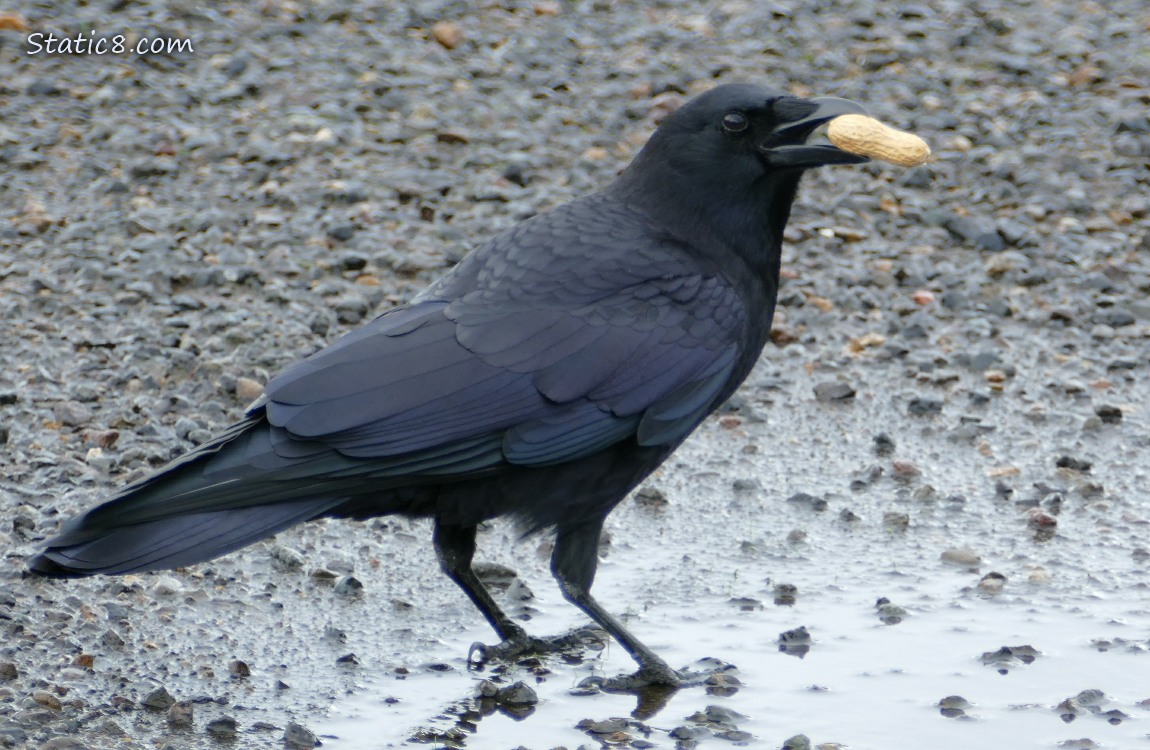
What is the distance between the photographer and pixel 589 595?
4.75 metres

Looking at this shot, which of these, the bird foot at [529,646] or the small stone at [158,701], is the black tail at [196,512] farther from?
the bird foot at [529,646]

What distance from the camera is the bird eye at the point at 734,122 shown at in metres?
4.82

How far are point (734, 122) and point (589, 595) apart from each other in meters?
1.47

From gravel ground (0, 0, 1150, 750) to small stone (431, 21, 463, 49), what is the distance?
2 centimetres

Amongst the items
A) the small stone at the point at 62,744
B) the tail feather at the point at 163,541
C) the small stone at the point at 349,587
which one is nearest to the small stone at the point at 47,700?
the small stone at the point at 62,744

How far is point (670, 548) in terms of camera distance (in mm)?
5473

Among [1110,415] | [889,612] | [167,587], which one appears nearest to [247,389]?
[167,587]

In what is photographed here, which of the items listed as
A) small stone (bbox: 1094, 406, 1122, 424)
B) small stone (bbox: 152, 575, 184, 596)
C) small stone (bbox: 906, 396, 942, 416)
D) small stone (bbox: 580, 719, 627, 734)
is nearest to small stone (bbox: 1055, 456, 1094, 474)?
small stone (bbox: 1094, 406, 1122, 424)

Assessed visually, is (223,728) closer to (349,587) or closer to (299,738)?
(299,738)

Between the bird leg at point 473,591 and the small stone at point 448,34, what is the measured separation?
5.23 meters

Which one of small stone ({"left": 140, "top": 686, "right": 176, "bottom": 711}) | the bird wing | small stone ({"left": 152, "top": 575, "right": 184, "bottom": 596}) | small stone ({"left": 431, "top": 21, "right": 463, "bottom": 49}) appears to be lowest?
small stone ({"left": 140, "top": 686, "right": 176, "bottom": 711})

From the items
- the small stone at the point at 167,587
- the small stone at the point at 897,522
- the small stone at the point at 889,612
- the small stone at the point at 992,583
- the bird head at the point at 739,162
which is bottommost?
the small stone at the point at 167,587

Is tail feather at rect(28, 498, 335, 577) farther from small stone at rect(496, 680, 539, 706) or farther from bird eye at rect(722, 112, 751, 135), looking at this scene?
bird eye at rect(722, 112, 751, 135)

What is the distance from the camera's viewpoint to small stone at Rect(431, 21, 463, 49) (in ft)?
31.0
